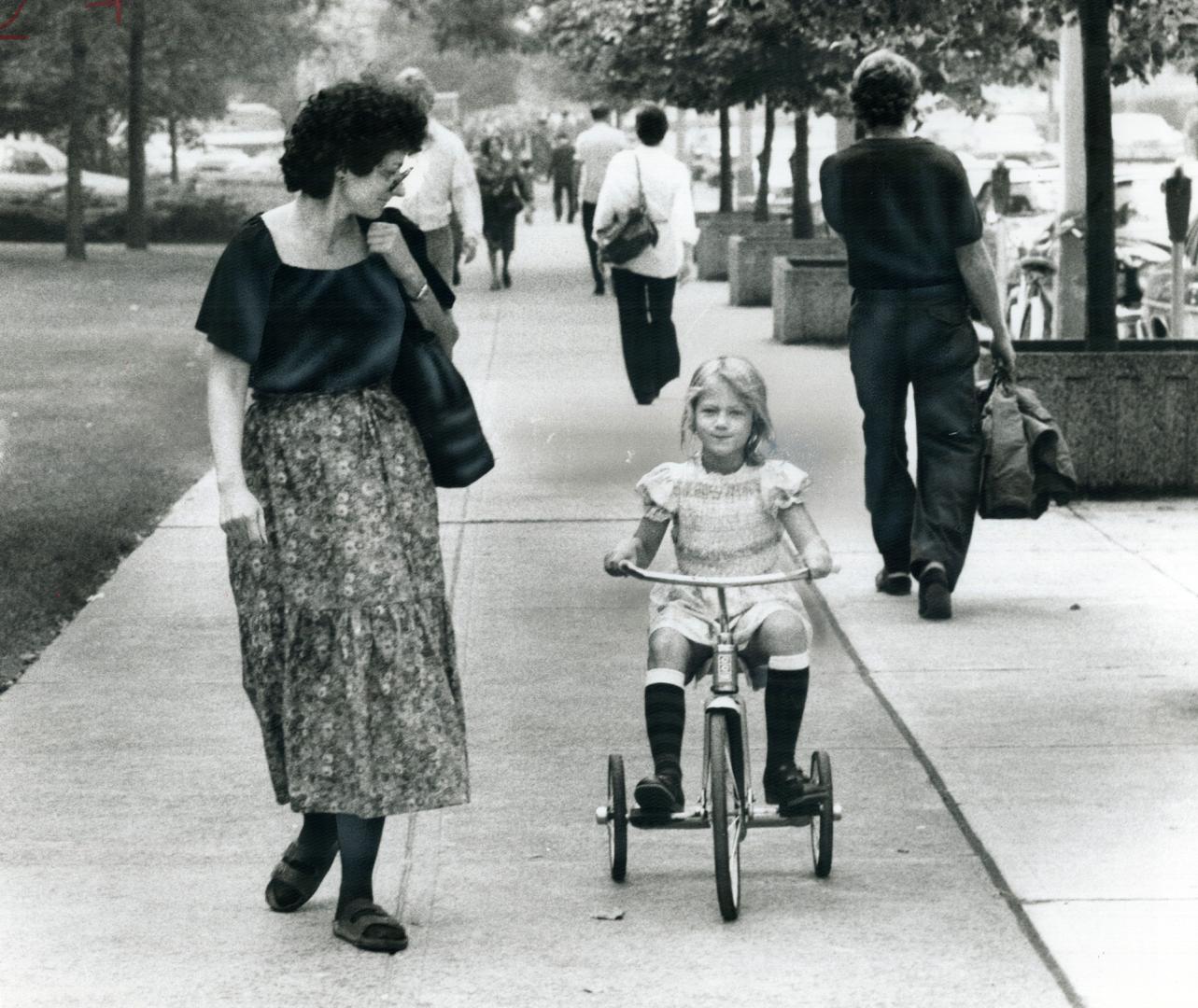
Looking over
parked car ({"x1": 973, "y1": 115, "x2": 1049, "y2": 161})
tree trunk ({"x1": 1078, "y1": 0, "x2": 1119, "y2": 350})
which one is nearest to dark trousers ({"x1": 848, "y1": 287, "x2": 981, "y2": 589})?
tree trunk ({"x1": 1078, "y1": 0, "x2": 1119, "y2": 350})

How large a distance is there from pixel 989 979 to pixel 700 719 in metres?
2.10

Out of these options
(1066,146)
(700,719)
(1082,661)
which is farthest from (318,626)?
(1066,146)

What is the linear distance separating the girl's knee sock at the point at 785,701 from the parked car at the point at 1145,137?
3509cm

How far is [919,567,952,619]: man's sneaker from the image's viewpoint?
7750mm

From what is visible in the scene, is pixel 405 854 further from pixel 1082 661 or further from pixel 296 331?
pixel 1082 661

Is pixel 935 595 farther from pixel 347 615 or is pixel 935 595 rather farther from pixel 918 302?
pixel 347 615

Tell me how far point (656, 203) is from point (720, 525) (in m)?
7.31

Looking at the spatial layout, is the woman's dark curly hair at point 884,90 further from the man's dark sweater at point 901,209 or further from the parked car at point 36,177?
the parked car at point 36,177

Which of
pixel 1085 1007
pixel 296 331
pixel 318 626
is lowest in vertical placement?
pixel 1085 1007

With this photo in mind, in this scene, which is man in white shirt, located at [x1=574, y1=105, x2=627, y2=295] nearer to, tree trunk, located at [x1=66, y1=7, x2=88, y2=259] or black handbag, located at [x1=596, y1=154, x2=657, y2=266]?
black handbag, located at [x1=596, y1=154, x2=657, y2=266]

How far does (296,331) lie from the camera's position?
4.60 metres

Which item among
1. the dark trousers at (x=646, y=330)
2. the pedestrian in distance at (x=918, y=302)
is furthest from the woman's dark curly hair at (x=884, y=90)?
the dark trousers at (x=646, y=330)

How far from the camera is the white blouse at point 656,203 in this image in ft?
39.7

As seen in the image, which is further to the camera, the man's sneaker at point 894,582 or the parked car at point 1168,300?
the parked car at point 1168,300
